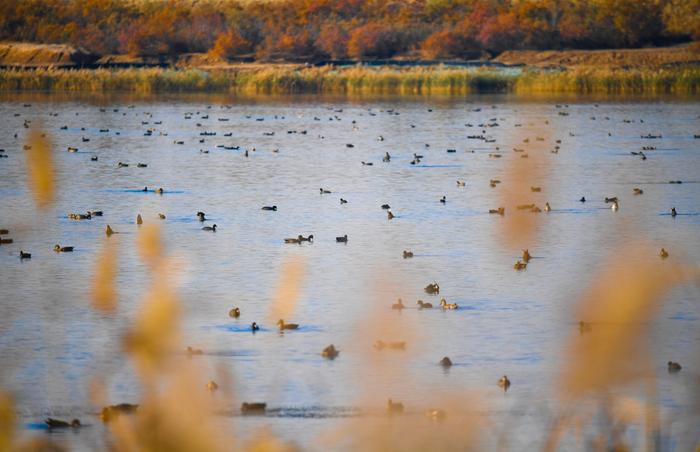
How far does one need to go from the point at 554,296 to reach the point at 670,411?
5.11 m

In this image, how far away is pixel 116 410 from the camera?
434 inches

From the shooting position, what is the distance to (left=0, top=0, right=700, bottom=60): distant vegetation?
318ft

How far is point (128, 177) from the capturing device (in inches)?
1239

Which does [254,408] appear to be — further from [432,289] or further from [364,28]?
[364,28]

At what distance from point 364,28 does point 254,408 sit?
90776mm

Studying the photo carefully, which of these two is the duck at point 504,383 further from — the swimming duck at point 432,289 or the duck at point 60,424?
the swimming duck at point 432,289

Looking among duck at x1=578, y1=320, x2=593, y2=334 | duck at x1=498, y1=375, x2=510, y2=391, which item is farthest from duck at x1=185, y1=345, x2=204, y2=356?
duck at x1=578, y1=320, x2=593, y2=334

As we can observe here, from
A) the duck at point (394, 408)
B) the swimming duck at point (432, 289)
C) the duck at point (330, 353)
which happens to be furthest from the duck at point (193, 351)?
the swimming duck at point (432, 289)

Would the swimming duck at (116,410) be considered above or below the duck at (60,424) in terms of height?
above

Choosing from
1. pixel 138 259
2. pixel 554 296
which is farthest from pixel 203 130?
pixel 554 296

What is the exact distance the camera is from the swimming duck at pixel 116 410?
431 inches

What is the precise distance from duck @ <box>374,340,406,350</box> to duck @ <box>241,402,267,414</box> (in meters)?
2.38

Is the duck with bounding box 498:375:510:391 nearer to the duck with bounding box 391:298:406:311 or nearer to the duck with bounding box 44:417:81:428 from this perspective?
the duck with bounding box 391:298:406:311

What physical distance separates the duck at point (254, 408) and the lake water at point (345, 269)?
8cm
